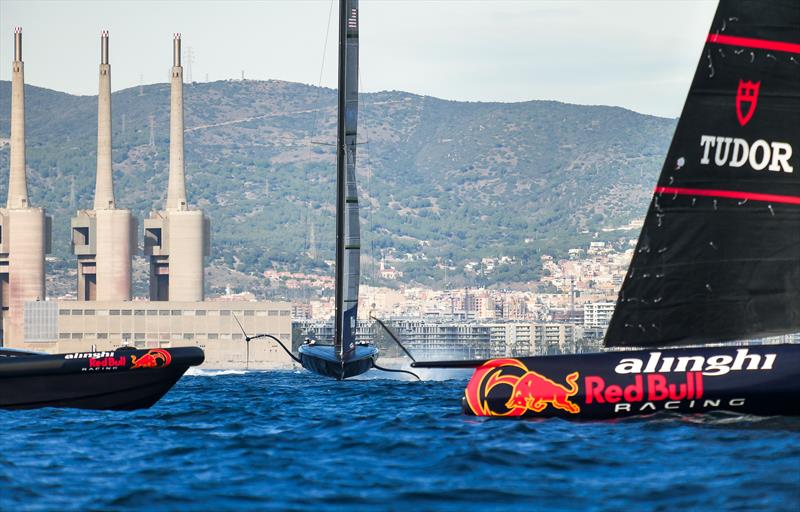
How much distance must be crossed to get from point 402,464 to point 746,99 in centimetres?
719

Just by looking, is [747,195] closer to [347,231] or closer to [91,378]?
[91,378]

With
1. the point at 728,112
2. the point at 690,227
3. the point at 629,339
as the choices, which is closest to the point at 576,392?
the point at 629,339

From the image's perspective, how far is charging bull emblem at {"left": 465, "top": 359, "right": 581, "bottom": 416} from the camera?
1728 cm

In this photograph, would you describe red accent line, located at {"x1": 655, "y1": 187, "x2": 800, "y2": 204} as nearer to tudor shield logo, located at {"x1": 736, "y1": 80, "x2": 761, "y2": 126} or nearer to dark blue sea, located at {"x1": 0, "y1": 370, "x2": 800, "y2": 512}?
tudor shield logo, located at {"x1": 736, "y1": 80, "x2": 761, "y2": 126}

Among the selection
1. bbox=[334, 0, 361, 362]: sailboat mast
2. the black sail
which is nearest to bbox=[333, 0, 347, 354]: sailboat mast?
bbox=[334, 0, 361, 362]: sailboat mast

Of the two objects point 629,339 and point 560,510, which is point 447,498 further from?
point 629,339

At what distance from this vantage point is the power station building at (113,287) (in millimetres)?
169250

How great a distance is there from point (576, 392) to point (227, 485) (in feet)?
18.7

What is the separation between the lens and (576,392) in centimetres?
1719

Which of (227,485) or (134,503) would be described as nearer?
(134,503)

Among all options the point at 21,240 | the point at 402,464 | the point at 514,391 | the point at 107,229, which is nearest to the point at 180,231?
the point at 107,229

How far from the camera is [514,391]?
17.5 metres

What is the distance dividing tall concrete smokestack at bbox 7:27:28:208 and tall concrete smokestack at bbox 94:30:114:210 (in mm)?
9571

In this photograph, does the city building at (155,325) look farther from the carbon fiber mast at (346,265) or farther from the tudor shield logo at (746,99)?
the tudor shield logo at (746,99)
